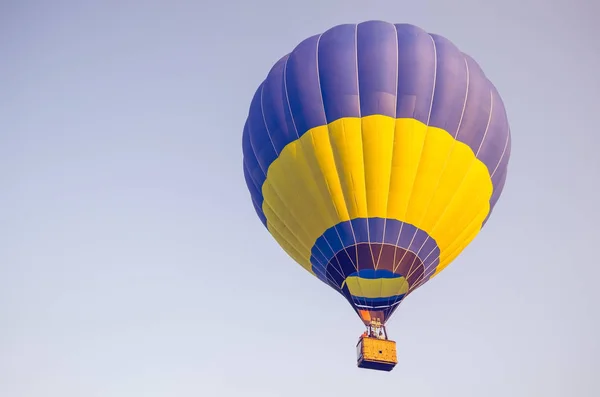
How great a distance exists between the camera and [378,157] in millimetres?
15125

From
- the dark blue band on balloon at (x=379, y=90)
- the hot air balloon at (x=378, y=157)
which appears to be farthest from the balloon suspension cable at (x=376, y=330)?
the dark blue band on balloon at (x=379, y=90)

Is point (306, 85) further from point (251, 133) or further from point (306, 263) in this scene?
point (306, 263)

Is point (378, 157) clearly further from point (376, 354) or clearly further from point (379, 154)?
point (376, 354)

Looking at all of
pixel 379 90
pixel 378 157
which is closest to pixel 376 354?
pixel 378 157

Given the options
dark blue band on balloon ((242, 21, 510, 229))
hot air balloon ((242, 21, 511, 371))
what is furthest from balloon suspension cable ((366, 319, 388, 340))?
dark blue band on balloon ((242, 21, 510, 229))

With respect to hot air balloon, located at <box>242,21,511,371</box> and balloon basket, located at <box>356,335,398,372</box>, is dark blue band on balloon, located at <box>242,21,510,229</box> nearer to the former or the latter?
hot air balloon, located at <box>242,21,511,371</box>

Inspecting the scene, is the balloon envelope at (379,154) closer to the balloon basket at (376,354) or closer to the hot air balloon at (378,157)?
the hot air balloon at (378,157)

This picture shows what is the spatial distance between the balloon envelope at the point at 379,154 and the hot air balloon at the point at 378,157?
2cm

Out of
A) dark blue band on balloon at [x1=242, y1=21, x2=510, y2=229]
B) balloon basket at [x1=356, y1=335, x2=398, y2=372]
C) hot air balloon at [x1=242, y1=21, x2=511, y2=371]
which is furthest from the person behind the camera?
dark blue band on balloon at [x1=242, y1=21, x2=510, y2=229]

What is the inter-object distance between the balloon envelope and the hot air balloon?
0.08 ft

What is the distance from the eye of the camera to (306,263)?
16828 mm

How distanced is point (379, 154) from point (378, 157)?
0.21 feet

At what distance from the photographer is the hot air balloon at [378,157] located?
1518 cm

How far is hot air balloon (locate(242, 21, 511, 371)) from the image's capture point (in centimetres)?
1518
